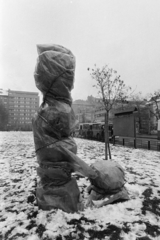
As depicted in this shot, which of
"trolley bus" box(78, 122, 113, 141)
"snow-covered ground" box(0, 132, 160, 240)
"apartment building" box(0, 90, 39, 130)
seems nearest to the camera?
"snow-covered ground" box(0, 132, 160, 240)

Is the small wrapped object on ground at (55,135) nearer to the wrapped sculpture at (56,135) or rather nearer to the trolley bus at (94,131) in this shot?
the wrapped sculpture at (56,135)

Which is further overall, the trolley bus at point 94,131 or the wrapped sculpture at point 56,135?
the trolley bus at point 94,131

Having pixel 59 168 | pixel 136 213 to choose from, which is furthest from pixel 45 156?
pixel 136 213

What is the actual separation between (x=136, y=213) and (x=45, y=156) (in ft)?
5.90

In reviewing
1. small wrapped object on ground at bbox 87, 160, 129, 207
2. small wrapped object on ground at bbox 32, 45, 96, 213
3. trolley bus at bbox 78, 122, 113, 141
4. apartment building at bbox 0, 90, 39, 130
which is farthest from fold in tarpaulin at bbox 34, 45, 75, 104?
apartment building at bbox 0, 90, 39, 130

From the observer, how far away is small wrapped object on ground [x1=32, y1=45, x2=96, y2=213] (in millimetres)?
2662

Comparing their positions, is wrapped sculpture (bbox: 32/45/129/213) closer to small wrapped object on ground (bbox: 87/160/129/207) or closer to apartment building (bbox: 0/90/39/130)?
small wrapped object on ground (bbox: 87/160/129/207)

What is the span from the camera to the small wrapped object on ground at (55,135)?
2662 millimetres


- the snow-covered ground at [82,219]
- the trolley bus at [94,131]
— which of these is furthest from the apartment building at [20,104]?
the snow-covered ground at [82,219]

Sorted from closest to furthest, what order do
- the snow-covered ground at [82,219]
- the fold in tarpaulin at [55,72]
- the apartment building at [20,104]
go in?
the snow-covered ground at [82,219] → the fold in tarpaulin at [55,72] → the apartment building at [20,104]

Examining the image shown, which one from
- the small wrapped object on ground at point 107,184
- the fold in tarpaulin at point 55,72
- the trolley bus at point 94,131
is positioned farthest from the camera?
the trolley bus at point 94,131

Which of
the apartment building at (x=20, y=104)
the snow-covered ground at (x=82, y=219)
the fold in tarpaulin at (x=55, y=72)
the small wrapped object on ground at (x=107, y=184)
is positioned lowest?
the snow-covered ground at (x=82, y=219)

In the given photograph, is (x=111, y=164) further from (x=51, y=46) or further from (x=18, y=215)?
(x=51, y=46)

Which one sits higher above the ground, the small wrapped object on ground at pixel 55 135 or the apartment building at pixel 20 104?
the apartment building at pixel 20 104
